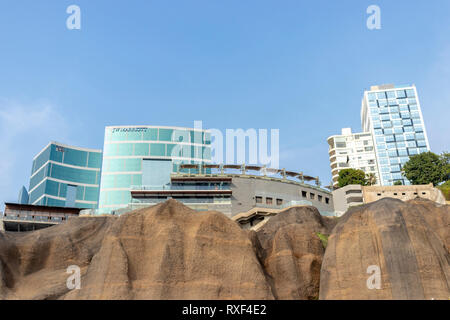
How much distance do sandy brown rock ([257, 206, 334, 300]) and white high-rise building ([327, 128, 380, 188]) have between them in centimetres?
12662

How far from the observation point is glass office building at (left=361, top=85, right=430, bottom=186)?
166 m

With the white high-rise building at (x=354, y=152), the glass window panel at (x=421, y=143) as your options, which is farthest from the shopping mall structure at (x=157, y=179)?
the glass window panel at (x=421, y=143)

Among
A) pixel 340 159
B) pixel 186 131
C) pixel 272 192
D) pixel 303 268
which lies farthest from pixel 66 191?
pixel 303 268

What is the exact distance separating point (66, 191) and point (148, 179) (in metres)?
98.2

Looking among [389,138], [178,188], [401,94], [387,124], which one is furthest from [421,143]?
[178,188]

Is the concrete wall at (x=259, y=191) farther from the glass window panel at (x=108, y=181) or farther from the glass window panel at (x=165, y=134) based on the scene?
the glass window panel at (x=165, y=134)

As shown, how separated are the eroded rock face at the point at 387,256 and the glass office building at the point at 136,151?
118m

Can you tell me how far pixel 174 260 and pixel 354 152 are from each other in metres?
147

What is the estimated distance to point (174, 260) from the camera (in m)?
34.1

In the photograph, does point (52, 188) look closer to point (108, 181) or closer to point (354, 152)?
point (108, 181)

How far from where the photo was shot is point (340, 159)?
165875mm

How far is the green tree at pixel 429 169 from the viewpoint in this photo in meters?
102

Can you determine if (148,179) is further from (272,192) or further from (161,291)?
(161,291)

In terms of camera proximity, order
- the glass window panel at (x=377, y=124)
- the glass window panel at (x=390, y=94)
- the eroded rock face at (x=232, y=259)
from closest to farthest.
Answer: the eroded rock face at (x=232, y=259) → the glass window panel at (x=377, y=124) → the glass window panel at (x=390, y=94)
